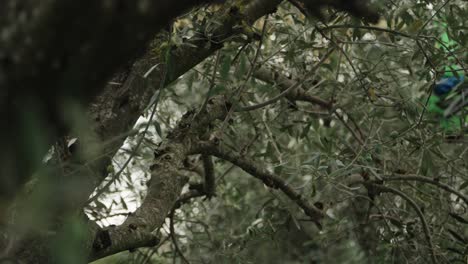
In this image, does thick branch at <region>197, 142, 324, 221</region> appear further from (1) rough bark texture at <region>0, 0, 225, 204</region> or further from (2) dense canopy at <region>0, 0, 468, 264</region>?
(1) rough bark texture at <region>0, 0, 225, 204</region>

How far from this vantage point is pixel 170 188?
2090mm

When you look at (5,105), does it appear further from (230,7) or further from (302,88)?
(302,88)

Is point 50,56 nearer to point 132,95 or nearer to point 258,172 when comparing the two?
point 132,95

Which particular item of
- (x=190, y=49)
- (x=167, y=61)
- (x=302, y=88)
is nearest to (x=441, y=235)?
(x=302, y=88)

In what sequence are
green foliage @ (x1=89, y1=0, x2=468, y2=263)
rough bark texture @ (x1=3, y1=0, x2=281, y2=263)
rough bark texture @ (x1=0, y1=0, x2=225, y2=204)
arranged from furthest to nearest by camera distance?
green foliage @ (x1=89, y1=0, x2=468, y2=263) → rough bark texture @ (x1=3, y1=0, x2=281, y2=263) → rough bark texture @ (x1=0, y1=0, x2=225, y2=204)

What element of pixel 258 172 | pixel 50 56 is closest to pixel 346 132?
pixel 258 172

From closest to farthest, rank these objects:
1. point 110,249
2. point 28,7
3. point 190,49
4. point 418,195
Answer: point 28,7, point 110,249, point 190,49, point 418,195

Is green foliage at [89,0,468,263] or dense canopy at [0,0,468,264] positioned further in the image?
green foliage at [89,0,468,263]

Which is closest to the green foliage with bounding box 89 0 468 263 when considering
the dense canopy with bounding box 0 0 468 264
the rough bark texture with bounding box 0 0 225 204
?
the dense canopy with bounding box 0 0 468 264

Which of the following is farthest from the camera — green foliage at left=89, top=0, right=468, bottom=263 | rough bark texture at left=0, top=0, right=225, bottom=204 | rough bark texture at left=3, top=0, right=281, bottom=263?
green foliage at left=89, top=0, right=468, bottom=263

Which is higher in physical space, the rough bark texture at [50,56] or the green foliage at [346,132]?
the green foliage at [346,132]

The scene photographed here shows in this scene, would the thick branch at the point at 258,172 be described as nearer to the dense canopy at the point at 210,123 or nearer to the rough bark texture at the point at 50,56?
the dense canopy at the point at 210,123

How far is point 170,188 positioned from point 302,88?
34.7 inches

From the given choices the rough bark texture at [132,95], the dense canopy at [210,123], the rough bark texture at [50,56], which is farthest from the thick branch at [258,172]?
the rough bark texture at [50,56]
